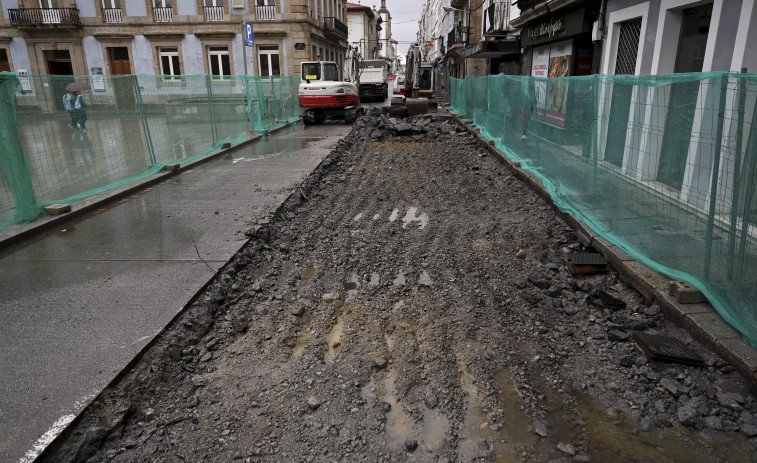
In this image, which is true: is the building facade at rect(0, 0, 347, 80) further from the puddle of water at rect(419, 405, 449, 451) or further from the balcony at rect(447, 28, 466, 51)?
the puddle of water at rect(419, 405, 449, 451)

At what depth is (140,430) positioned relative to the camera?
9.15 ft

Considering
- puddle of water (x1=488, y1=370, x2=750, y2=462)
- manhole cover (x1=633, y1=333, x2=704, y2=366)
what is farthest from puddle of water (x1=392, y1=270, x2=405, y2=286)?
manhole cover (x1=633, y1=333, x2=704, y2=366)

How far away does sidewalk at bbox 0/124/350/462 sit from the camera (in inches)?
115

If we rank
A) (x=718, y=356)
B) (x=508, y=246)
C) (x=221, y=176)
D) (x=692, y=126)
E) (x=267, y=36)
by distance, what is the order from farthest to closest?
(x=267, y=36) < (x=221, y=176) < (x=508, y=246) < (x=692, y=126) < (x=718, y=356)

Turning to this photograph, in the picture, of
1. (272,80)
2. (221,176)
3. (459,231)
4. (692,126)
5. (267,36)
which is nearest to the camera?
(692,126)

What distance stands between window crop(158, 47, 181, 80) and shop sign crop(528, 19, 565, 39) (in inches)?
813

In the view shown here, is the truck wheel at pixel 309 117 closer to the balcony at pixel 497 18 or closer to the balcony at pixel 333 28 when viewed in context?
the balcony at pixel 497 18

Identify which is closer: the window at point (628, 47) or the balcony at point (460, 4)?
the window at point (628, 47)

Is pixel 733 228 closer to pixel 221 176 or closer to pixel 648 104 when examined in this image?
pixel 648 104

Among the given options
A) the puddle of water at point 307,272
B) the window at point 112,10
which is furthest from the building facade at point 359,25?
the puddle of water at point 307,272

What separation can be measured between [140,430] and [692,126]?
4.59 meters

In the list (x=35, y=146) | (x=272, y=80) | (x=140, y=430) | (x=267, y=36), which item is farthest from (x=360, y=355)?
(x=267, y=36)

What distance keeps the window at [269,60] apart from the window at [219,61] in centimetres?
195

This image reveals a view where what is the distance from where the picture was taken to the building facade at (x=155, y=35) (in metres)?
27.4
